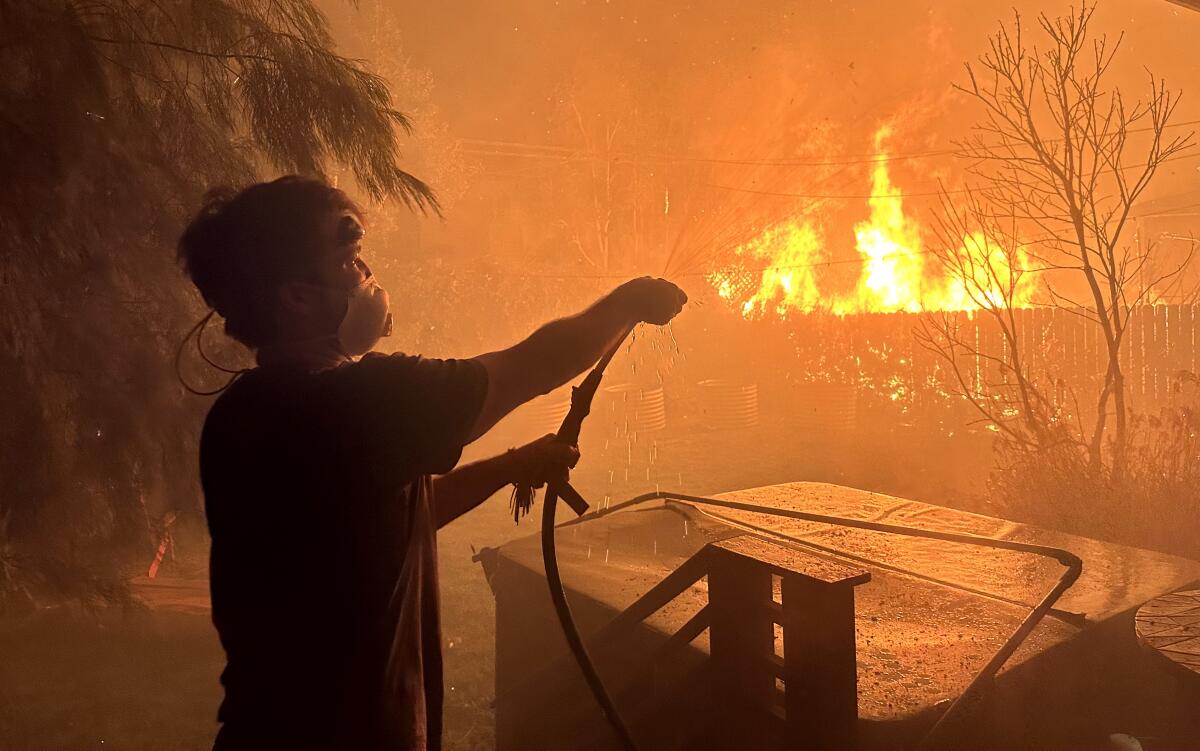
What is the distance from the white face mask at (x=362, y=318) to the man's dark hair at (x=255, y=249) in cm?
14

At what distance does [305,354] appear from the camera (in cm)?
165

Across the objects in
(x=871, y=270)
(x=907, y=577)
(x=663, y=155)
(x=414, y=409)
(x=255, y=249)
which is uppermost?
(x=663, y=155)

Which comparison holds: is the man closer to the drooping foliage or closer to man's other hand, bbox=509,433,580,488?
man's other hand, bbox=509,433,580,488

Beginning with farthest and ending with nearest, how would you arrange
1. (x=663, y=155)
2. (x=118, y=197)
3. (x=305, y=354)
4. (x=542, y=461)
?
(x=663, y=155) → (x=118, y=197) → (x=542, y=461) → (x=305, y=354)

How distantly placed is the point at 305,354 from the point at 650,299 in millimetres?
814

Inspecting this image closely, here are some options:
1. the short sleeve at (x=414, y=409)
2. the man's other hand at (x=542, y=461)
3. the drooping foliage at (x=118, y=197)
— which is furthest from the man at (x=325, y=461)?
the drooping foliage at (x=118, y=197)

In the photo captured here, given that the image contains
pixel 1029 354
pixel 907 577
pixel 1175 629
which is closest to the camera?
pixel 1175 629

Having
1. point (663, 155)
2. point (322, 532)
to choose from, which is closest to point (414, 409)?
point (322, 532)

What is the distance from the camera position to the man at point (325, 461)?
4.79 ft

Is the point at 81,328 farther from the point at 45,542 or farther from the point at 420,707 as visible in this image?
the point at 420,707


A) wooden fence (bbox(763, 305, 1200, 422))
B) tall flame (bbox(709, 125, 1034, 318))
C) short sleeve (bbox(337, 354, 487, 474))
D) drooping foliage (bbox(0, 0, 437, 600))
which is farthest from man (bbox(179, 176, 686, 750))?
tall flame (bbox(709, 125, 1034, 318))

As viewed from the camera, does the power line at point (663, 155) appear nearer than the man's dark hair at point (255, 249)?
No

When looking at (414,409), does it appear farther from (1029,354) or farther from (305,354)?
(1029,354)

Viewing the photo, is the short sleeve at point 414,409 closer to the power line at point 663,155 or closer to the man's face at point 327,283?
the man's face at point 327,283
